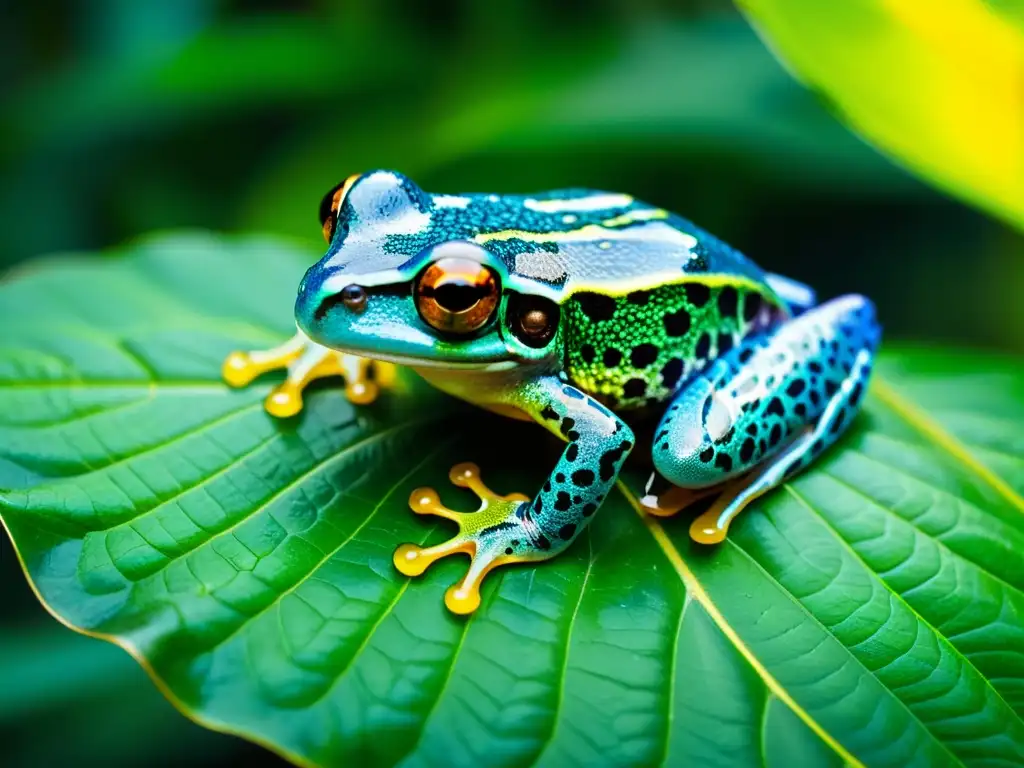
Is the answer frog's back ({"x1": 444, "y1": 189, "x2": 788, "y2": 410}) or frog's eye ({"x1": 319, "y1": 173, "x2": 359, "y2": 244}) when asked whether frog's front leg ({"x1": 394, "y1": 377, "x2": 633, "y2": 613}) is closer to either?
frog's back ({"x1": 444, "y1": 189, "x2": 788, "y2": 410})

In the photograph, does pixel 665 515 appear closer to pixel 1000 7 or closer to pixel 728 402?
pixel 728 402

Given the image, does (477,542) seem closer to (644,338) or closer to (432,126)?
(644,338)

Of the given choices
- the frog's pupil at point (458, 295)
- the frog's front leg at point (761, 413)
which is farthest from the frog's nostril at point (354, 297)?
the frog's front leg at point (761, 413)

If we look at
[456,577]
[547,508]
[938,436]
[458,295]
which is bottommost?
[456,577]

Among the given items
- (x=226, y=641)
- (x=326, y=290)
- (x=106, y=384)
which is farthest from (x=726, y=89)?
(x=226, y=641)

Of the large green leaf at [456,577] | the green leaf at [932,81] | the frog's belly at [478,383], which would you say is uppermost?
the green leaf at [932,81]

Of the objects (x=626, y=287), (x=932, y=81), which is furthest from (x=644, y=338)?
(x=932, y=81)

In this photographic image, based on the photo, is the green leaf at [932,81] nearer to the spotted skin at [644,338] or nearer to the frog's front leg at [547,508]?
the spotted skin at [644,338]
